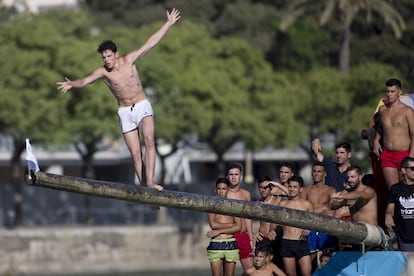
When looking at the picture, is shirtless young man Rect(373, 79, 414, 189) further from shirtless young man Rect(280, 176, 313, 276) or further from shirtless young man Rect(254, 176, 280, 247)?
shirtless young man Rect(254, 176, 280, 247)

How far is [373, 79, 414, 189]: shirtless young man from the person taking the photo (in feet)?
66.2

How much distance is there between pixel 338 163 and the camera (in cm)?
2128

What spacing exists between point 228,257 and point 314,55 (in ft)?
172

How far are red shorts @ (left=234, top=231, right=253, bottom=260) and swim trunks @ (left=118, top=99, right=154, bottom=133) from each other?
10.3ft

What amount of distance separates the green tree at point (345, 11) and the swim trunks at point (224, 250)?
137 ft

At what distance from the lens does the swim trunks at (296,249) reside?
20891 millimetres

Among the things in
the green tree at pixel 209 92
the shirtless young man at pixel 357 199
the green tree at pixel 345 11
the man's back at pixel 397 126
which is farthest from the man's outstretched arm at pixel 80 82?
the green tree at pixel 345 11

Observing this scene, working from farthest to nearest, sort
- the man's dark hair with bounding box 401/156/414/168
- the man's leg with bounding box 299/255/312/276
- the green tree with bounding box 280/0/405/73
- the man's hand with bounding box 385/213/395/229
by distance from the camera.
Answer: the green tree with bounding box 280/0/405/73, the man's leg with bounding box 299/255/312/276, the man's hand with bounding box 385/213/395/229, the man's dark hair with bounding box 401/156/414/168

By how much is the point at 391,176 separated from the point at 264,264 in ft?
7.46

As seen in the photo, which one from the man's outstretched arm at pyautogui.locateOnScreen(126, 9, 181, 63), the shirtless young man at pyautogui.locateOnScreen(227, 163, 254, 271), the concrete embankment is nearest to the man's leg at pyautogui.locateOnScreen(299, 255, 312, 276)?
the shirtless young man at pyautogui.locateOnScreen(227, 163, 254, 271)

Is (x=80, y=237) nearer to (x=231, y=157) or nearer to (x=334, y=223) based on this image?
(x=231, y=157)

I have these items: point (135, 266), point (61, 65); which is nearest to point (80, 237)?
point (135, 266)

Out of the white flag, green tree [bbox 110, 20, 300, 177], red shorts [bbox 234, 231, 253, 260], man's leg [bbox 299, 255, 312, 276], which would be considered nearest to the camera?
the white flag

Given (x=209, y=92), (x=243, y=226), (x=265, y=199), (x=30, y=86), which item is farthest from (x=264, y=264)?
(x=209, y=92)
